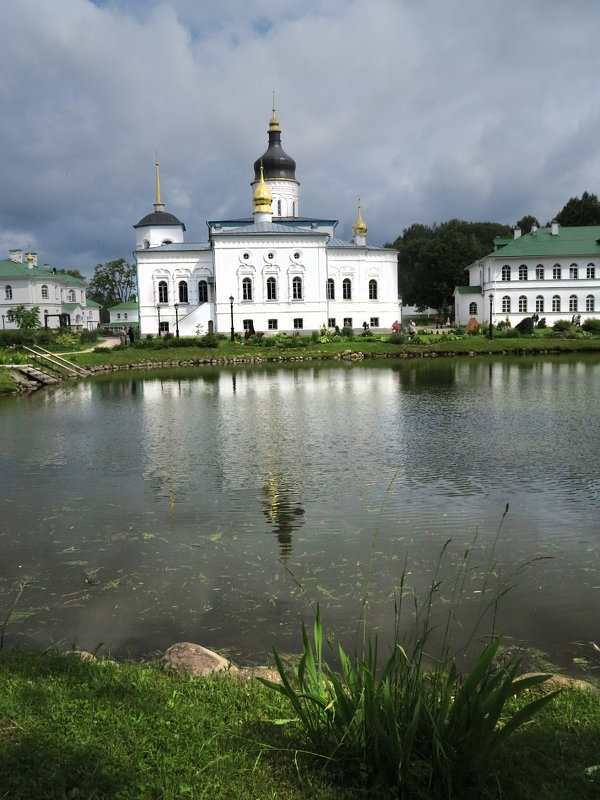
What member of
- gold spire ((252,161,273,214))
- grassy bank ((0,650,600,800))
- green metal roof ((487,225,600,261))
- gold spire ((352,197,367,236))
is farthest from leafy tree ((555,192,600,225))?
grassy bank ((0,650,600,800))

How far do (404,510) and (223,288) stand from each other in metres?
40.3

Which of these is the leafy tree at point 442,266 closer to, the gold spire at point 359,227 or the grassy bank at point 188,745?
the gold spire at point 359,227

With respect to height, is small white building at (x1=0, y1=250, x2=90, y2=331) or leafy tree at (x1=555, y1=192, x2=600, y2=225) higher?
leafy tree at (x1=555, y1=192, x2=600, y2=225)

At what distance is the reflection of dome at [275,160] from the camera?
5416cm

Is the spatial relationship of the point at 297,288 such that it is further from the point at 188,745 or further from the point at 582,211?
the point at 188,745

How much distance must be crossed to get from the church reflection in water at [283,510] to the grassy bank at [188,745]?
3.09 metres

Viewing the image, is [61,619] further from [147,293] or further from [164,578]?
[147,293]

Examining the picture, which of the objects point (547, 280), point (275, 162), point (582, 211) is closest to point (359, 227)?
point (275, 162)

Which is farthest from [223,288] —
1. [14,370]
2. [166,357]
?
[14,370]

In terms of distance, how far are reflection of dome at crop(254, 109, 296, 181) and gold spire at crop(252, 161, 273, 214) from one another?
16.0 feet

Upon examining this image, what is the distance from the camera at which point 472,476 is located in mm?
9914

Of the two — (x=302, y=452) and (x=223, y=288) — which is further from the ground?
(x=223, y=288)

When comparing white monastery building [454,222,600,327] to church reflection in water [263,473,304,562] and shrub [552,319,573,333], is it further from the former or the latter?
church reflection in water [263,473,304,562]

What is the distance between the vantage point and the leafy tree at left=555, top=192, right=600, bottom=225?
66.8 meters
